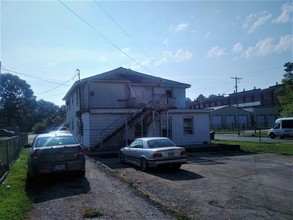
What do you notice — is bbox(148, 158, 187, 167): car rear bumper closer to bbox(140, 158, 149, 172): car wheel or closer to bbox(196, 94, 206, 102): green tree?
bbox(140, 158, 149, 172): car wheel

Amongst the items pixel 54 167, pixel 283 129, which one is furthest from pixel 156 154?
pixel 283 129

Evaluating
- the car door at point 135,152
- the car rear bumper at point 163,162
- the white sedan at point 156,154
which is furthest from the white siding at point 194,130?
the car rear bumper at point 163,162

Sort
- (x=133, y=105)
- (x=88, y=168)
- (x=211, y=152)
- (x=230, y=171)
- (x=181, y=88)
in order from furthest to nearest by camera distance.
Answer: (x=181, y=88)
(x=133, y=105)
(x=211, y=152)
(x=88, y=168)
(x=230, y=171)

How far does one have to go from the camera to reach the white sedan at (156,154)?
12078 mm

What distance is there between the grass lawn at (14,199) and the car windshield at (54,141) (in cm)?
132

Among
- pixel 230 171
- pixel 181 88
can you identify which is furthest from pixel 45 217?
pixel 181 88

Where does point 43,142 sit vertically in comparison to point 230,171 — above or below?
above

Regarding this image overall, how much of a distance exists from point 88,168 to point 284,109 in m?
43.4

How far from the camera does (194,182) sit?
9.94m

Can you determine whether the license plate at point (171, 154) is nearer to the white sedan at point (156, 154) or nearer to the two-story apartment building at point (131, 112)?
the white sedan at point (156, 154)

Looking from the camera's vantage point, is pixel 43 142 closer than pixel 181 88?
Yes

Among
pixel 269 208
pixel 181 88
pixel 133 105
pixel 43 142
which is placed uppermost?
pixel 181 88

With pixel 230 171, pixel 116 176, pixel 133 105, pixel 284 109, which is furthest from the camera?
pixel 284 109

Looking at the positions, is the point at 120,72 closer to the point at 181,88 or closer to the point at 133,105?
the point at 133,105
